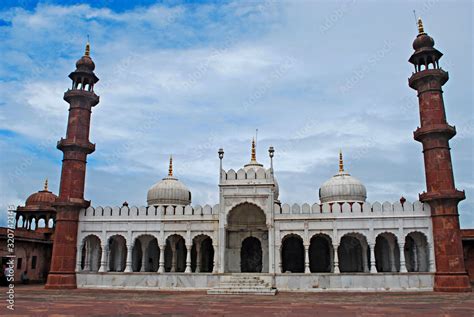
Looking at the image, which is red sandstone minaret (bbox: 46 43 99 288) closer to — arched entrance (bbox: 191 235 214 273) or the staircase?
arched entrance (bbox: 191 235 214 273)

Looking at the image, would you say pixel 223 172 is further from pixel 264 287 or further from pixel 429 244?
pixel 429 244

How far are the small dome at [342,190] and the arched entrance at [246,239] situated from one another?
18.6ft

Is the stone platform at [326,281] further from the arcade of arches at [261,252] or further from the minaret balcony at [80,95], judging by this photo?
the minaret balcony at [80,95]

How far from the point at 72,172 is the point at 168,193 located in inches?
291

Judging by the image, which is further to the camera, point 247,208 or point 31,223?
point 31,223

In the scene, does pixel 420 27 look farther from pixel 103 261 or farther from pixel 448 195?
pixel 103 261

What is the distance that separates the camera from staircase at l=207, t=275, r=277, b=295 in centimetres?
2100

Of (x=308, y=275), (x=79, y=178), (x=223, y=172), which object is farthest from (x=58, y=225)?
(x=308, y=275)

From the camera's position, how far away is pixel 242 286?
21.9 metres

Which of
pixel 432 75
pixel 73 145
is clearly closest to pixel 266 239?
pixel 73 145

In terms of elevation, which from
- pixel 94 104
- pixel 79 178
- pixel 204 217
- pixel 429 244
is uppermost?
pixel 94 104

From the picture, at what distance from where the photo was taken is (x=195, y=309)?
1341 cm

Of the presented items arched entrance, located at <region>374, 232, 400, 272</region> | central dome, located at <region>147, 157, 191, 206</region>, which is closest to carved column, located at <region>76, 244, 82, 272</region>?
central dome, located at <region>147, 157, 191, 206</region>

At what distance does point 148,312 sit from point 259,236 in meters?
14.5
